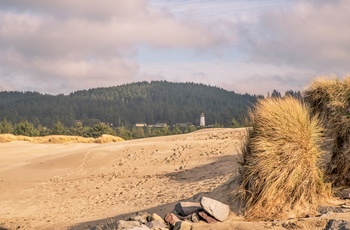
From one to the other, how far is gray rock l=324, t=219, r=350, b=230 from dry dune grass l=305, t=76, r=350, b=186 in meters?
2.55

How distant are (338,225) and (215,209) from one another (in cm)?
214

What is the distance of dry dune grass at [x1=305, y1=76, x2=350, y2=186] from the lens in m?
11.1

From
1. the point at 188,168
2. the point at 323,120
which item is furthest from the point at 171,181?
the point at 323,120

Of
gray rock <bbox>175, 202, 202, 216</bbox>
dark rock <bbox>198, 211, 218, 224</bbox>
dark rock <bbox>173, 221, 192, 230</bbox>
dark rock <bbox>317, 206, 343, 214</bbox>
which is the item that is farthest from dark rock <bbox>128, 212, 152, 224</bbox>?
dark rock <bbox>317, 206, 343, 214</bbox>

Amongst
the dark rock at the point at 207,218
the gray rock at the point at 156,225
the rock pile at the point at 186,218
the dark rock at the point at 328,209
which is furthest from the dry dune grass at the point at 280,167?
the gray rock at the point at 156,225

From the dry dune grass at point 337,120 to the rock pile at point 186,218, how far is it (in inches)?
115

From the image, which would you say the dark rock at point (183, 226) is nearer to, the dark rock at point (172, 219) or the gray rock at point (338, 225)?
the dark rock at point (172, 219)

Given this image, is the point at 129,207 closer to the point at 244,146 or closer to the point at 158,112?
the point at 244,146

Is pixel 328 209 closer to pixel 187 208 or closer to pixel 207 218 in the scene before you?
pixel 207 218

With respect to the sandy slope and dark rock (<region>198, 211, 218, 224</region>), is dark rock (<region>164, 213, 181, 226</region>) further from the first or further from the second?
the sandy slope

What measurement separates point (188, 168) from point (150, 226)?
10.3 m

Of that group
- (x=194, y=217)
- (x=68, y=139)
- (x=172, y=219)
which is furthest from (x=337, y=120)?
(x=68, y=139)

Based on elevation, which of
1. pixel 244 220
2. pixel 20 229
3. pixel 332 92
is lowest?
pixel 20 229

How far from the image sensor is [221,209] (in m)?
9.58
